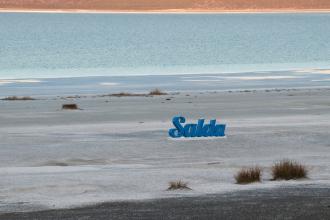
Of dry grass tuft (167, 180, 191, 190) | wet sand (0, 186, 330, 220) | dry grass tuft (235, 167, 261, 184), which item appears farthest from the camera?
dry grass tuft (235, 167, 261, 184)

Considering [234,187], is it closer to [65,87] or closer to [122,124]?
[122,124]

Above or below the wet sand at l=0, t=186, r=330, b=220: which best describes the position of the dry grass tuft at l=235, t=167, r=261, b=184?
above

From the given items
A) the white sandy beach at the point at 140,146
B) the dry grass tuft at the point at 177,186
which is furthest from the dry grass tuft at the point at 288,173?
the dry grass tuft at the point at 177,186

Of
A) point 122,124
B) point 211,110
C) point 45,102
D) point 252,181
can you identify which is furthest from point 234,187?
point 45,102

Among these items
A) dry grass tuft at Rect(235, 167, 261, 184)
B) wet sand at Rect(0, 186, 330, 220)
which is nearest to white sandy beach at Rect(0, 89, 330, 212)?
dry grass tuft at Rect(235, 167, 261, 184)

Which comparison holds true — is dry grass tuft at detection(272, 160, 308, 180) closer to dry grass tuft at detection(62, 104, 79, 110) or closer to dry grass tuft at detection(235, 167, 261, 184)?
dry grass tuft at detection(235, 167, 261, 184)

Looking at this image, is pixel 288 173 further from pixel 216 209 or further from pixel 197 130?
pixel 197 130

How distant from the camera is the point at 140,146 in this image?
17688 mm

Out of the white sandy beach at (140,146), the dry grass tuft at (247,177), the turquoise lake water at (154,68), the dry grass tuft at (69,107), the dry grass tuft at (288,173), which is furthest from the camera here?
the turquoise lake water at (154,68)

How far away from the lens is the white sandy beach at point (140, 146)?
39.5ft

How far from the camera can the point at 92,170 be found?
14297 millimetres

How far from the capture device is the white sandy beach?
12047 mm

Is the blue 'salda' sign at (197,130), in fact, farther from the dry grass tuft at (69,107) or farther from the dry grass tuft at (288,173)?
the dry grass tuft at (69,107)

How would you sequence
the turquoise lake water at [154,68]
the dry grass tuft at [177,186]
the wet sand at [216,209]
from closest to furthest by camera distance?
the wet sand at [216,209] → the dry grass tuft at [177,186] → the turquoise lake water at [154,68]
